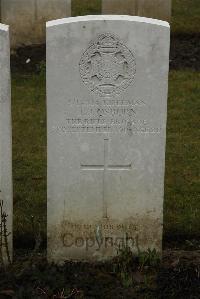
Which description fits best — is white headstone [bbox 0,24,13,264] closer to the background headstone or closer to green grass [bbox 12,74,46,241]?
green grass [bbox 12,74,46,241]

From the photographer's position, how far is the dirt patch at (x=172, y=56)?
33.7 ft

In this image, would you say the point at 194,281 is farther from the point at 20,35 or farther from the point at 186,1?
the point at 186,1

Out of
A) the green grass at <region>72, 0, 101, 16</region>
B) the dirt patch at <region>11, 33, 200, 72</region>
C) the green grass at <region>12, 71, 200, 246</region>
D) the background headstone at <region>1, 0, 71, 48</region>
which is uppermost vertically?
the green grass at <region>72, 0, 101, 16</region>

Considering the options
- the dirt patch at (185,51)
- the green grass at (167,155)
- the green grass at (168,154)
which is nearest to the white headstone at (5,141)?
the green grass at (167,155)

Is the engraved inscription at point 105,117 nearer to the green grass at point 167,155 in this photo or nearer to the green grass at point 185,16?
the green grass at point 167,155

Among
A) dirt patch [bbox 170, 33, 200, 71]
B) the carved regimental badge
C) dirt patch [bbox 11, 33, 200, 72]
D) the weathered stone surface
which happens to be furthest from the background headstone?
the carved regimental badge

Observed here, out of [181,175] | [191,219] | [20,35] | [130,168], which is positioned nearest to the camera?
[130,168]

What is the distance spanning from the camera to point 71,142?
5082 mm

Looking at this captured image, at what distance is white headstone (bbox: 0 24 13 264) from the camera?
192 inches

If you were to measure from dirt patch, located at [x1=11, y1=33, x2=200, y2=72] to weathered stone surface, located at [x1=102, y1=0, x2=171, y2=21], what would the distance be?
458mm

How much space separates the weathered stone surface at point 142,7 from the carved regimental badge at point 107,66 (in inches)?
249

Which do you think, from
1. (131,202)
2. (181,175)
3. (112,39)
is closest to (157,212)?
(131,202)

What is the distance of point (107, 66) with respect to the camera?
5004 millimetres

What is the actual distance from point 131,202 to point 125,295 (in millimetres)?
671
